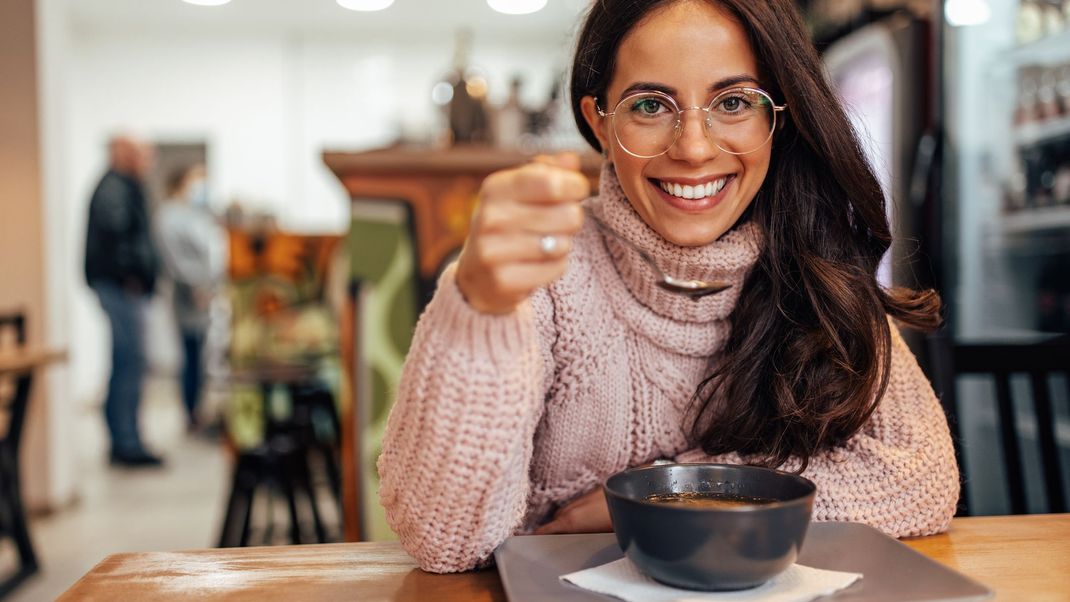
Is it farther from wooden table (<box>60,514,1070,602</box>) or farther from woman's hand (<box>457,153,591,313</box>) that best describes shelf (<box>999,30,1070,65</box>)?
woman's hand (<box>457,153,591,313</box>)

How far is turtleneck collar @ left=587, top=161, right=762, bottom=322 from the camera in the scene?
1.05 m

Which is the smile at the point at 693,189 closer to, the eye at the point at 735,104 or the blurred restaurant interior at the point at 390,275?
the eye at the point at 735,104

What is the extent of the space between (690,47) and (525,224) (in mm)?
435

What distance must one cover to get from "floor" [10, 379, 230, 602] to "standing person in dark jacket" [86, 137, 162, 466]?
0.24 metres

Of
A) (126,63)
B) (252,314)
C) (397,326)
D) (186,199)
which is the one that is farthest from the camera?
(126,63)

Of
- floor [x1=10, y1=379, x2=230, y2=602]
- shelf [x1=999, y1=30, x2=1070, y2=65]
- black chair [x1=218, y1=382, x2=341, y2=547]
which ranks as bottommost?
floor [x1=10, y1=379, x2=230, y2=602]

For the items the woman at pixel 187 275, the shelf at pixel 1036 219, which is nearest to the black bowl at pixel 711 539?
the shelf at pixel 1036 219

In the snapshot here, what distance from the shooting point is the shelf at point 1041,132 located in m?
2.50

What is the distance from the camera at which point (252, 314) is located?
4473mm

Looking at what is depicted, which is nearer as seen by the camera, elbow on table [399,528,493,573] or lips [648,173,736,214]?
elbow on table [399,528,493,573]

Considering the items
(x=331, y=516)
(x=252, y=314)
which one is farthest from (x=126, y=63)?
(x=331, y=516)

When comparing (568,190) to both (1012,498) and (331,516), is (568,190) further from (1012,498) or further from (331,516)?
(331,516)

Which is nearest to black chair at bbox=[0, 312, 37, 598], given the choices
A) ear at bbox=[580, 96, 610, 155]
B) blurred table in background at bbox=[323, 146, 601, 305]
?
blurred table in background at bbox=[323, 146, 601, 305]

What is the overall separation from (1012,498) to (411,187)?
1528 mm
